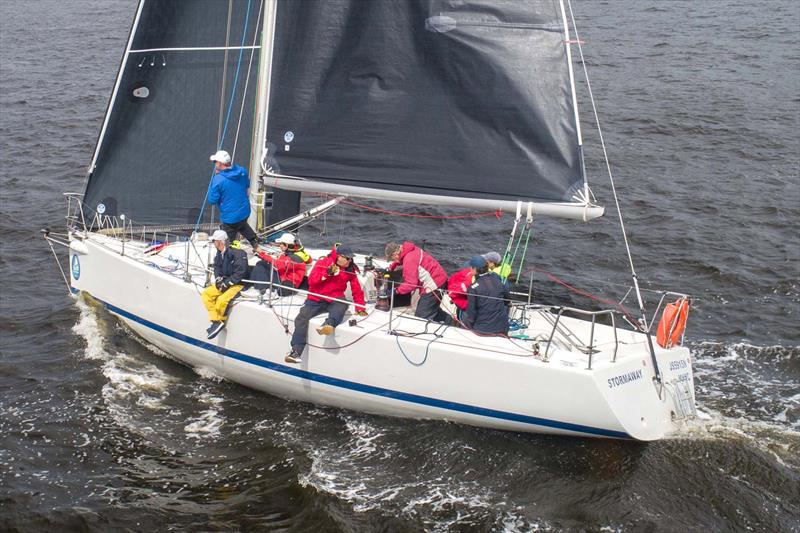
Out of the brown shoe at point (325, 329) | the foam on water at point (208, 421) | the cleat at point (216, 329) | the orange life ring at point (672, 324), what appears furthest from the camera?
the cleat at point (216, 329)

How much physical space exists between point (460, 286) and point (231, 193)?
10.9 feet

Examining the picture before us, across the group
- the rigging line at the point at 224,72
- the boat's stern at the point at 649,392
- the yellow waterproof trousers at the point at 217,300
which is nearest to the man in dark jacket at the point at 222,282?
the yellow waterproof trousers at the point at 217,300

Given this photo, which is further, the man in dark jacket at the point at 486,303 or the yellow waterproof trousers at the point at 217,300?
the yellow waterproof trousers at the point at 217,300

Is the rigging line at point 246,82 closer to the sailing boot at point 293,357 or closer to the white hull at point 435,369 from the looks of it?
the white hull at point 435,369

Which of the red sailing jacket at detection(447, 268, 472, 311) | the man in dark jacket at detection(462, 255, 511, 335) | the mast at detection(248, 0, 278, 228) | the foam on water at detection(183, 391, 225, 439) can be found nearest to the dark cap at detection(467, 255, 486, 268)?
the man in dark jacket at detection(462, 255, 511, 335)

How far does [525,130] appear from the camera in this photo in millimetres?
10234

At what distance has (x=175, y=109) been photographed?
12633 mm

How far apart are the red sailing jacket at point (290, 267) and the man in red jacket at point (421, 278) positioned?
4.08ft

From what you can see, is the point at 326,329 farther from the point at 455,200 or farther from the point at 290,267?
the point at 455,200

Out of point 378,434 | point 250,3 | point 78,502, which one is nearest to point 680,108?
point 250,3

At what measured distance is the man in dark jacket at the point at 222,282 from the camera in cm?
1112

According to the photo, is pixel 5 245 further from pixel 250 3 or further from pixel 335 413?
pixel 335 413

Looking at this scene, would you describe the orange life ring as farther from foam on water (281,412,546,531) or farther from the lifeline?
foam on water (281,412,546,531)

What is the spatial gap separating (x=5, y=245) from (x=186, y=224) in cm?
596
